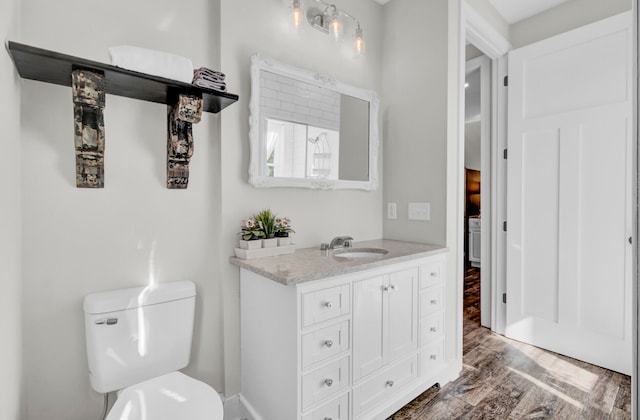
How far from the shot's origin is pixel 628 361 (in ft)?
6.98

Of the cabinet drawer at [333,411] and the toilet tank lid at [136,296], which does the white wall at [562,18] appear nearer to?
the cabinet drawer at [333,411]

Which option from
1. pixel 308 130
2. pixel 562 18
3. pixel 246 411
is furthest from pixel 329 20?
pixel 246 411

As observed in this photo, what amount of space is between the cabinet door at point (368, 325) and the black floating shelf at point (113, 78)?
114 centimetres

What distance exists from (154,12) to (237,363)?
1833mm

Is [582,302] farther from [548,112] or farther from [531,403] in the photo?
[548,112]

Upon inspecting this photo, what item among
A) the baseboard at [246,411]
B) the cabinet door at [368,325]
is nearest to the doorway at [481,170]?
the cabinet door at [368,325]

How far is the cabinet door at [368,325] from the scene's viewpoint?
1.56 m

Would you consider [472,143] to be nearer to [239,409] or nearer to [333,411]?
[333,411]

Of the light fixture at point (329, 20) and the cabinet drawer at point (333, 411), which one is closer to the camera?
the cabinet drawer at point (333, 411)

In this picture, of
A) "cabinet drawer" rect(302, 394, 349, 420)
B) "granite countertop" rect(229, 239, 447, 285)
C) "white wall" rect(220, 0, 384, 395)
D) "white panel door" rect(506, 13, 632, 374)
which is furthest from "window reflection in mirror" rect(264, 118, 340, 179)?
"white panel door" rect(506, 13, 632, 374)

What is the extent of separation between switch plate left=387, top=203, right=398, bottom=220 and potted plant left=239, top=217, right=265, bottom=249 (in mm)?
1112

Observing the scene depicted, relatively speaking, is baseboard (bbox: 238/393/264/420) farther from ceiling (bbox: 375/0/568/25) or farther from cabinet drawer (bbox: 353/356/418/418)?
ceiling (bbox: 375/0/568/25)

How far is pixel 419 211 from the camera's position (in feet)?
7.33

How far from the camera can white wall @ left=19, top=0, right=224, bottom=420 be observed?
1.28 m
